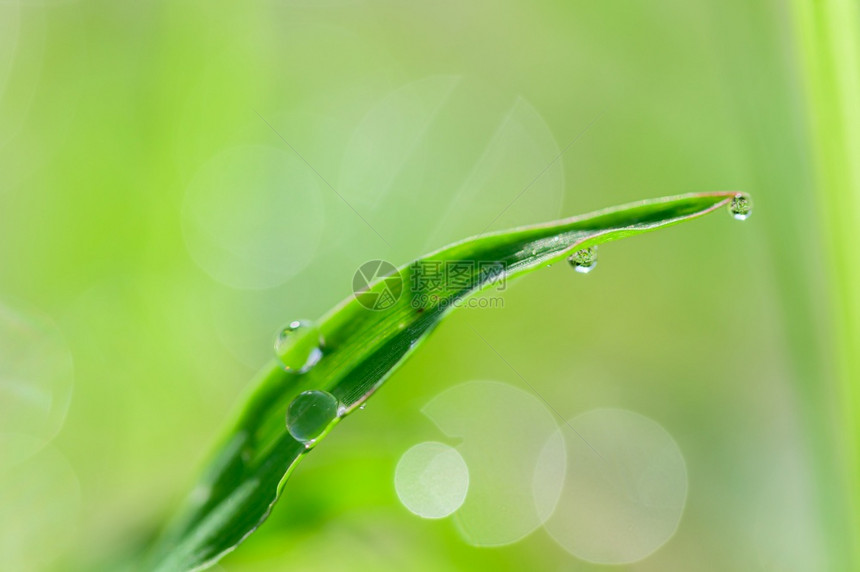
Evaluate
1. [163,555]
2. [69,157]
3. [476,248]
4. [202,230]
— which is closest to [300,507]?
[163,555]

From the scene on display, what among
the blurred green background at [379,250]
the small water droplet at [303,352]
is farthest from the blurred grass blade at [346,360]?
the blurred green background at [379,250]

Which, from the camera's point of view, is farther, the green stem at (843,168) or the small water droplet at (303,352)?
the green stem at (843,168)

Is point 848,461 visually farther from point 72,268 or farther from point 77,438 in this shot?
point 72,268

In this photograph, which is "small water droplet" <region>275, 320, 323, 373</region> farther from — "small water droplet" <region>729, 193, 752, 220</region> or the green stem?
the green stem

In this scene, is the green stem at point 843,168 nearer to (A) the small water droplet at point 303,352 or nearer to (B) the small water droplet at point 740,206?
(B) the small water droplet at point 740,206

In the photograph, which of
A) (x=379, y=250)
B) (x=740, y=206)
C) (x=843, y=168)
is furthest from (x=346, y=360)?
(x=379, y=250)
